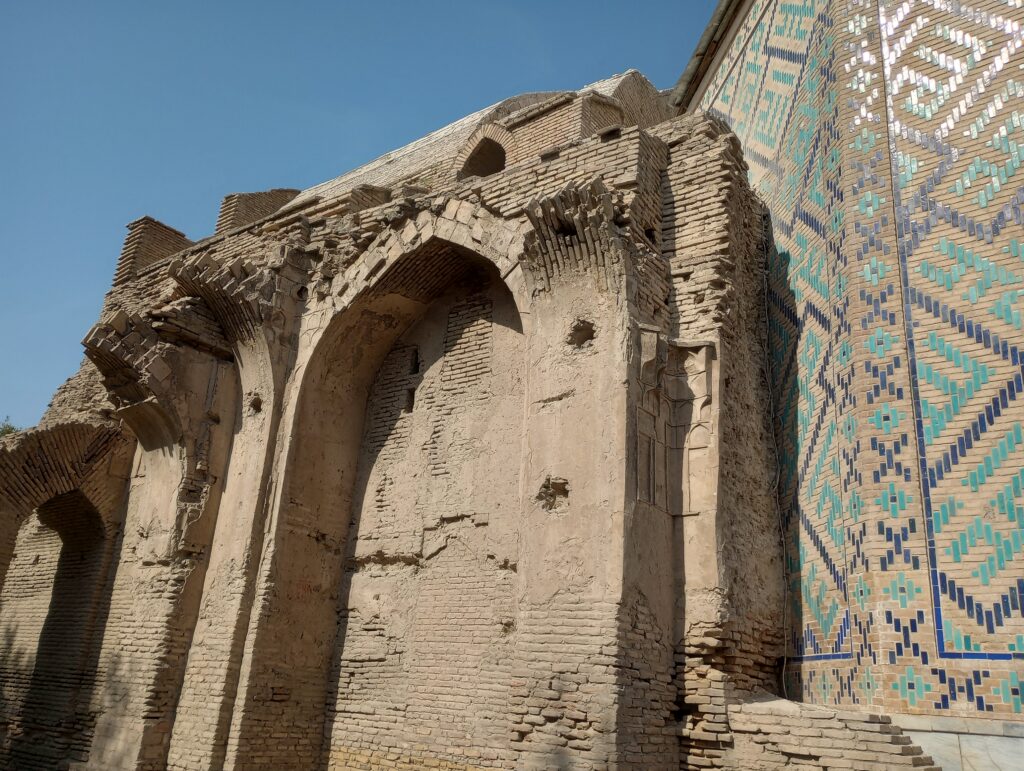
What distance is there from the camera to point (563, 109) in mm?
10266

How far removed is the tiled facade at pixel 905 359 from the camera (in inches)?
189

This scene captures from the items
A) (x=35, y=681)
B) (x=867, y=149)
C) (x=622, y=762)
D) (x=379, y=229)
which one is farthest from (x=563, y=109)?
(x=35, y=681)

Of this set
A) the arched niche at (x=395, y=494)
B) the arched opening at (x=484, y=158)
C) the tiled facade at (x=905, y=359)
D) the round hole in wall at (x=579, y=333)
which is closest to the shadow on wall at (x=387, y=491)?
the arched niche at (x=395, y=494)

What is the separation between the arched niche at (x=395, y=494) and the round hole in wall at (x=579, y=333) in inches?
42.4

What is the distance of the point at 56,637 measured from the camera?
30.3 feet

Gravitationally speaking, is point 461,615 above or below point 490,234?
below

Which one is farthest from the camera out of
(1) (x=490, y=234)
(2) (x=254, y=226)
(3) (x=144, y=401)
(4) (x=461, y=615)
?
(2) (x=254, y=226)

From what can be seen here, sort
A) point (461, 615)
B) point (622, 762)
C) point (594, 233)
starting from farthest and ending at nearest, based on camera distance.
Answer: point (461, 615)
point (594, 233)
point (622, 762)

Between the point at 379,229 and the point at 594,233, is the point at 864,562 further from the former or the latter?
the point at 379,229

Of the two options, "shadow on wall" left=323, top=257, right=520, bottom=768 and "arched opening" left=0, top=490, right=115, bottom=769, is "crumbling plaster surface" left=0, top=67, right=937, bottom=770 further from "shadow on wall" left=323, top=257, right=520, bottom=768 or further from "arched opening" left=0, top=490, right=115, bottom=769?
"arched opening" left=0, top=490, right=115, bottom=769

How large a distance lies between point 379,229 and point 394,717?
15.1ft

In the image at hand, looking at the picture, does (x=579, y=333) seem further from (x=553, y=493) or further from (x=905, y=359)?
(x=905, y=359)

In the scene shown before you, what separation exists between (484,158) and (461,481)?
580 cm

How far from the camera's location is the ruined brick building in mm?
5117
